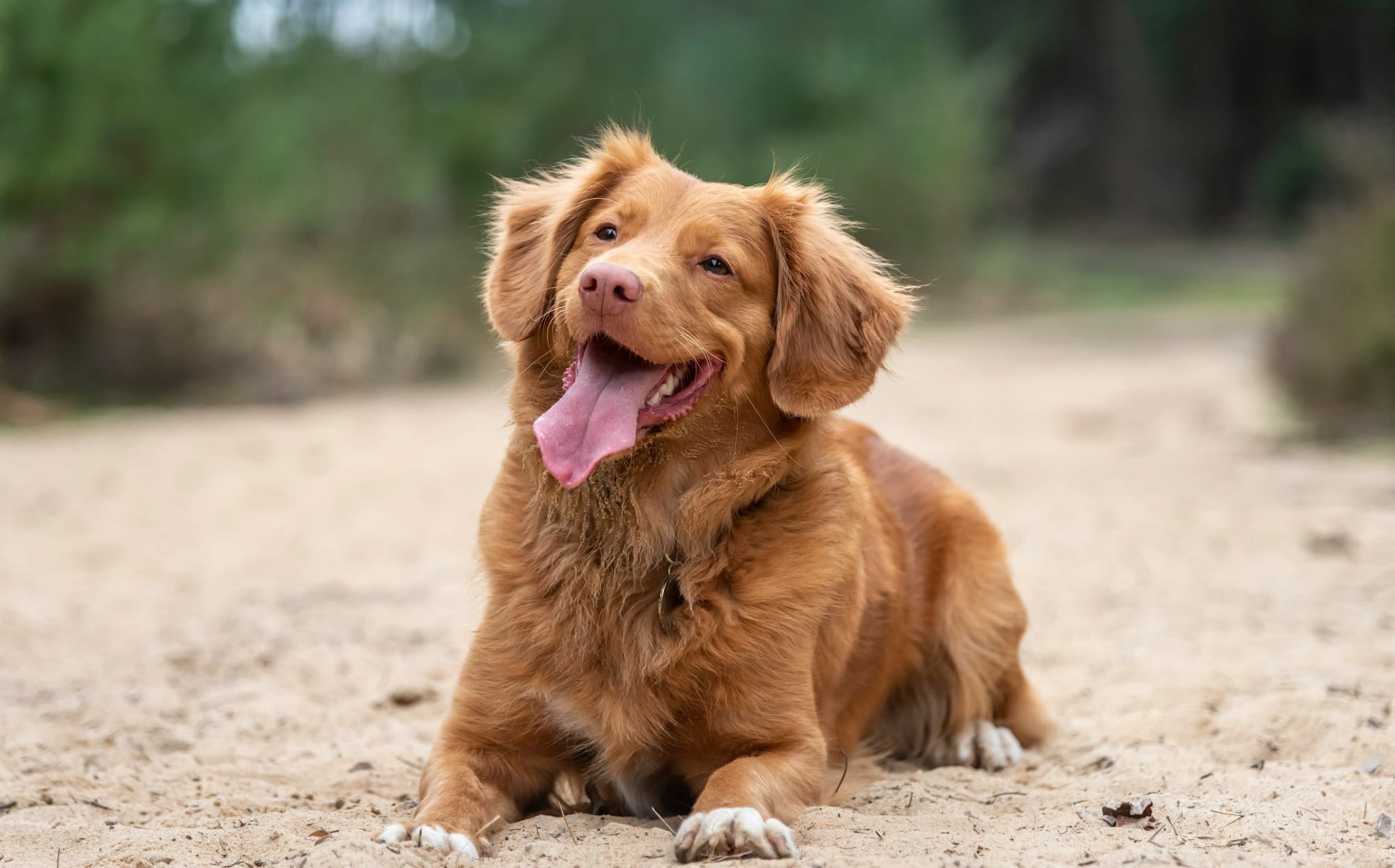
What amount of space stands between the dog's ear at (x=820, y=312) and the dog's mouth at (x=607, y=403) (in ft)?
0.80

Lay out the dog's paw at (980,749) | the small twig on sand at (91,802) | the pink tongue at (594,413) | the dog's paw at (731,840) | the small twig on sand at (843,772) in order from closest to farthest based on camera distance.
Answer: the dog's paw at (731,840), the pink tongue at (594,413), the small twig on sand at (91,802), the small twig on sand at (843,772), the dog's paw at (980,749)

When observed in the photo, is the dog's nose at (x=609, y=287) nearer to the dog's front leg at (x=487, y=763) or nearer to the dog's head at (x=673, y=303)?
the dog's head at (x=673, y=303)

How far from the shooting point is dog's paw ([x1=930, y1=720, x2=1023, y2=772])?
4586mm

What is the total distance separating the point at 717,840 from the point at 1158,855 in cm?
98

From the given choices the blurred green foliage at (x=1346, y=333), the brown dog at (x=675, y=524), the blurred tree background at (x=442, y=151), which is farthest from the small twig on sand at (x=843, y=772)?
the blurred green foliage at (x=1346, y=333)

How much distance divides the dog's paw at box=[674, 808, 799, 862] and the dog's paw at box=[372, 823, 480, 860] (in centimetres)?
49

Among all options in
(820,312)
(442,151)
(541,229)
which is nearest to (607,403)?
(820,312)

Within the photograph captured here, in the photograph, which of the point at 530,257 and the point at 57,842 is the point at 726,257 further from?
the point at 57,842

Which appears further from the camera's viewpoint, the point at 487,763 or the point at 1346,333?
the point at 1346,333

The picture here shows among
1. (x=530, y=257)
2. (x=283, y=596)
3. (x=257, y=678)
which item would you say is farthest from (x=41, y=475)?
(x=530, y=257)

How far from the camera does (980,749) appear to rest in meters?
4.61

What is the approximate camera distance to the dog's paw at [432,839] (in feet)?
11.0

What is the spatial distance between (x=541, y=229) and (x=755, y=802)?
6.03ft

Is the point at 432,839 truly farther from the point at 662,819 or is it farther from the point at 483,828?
the point at 662,819
